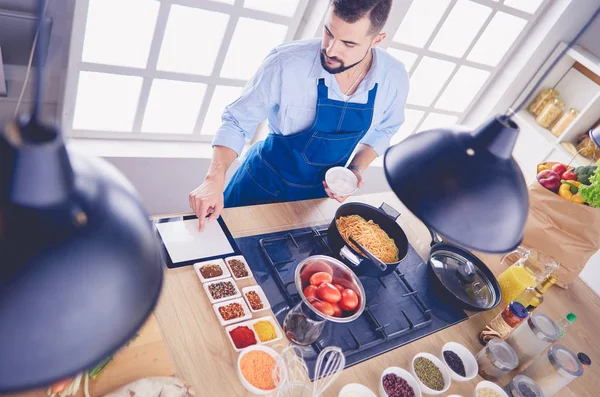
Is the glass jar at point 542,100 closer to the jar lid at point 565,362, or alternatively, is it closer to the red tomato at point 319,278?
the jar lid at point 565,362

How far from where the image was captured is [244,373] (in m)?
1.19

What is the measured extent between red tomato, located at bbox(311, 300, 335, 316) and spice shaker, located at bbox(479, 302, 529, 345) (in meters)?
0.66

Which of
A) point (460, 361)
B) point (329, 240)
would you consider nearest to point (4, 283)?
point (329, 240)

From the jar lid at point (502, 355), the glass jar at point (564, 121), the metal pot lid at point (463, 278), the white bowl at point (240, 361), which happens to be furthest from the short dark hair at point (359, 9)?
the glass jar at point (564, 121)

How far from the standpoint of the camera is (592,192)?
184cm

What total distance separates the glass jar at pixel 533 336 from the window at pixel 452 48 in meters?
1.82

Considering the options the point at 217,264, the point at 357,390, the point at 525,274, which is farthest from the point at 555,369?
the point at 217,264

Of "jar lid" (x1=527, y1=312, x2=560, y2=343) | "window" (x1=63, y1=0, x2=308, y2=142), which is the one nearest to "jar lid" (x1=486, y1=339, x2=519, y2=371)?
"jar lid" (x1=527, y1=312, x2=560, y2=343)

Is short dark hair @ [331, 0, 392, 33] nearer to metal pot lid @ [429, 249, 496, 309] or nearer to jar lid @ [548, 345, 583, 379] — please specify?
metal pot lid @ [429, 249, 496, 309]

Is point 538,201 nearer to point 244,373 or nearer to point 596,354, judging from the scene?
point 596,354

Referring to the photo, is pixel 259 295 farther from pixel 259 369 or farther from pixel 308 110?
pixel 308 110

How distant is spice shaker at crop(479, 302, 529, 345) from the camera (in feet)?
5.12

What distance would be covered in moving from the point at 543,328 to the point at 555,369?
0.13m

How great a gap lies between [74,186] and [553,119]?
3.47 metres
